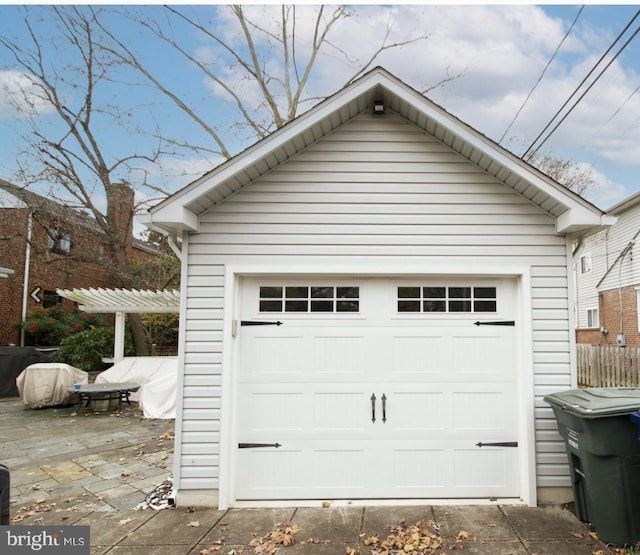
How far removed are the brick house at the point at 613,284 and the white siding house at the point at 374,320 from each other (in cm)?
1189

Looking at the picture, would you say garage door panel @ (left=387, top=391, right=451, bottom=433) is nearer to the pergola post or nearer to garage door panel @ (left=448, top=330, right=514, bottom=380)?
garage door panel @ (left=448, top=330, right=514, bottom=380)

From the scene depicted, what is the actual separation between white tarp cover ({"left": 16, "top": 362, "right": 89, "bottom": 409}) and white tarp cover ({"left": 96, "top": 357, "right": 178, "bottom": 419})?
701mm

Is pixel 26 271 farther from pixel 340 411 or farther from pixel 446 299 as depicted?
pixel 446 299

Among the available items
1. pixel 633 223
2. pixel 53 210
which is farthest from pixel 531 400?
pixel 53 210

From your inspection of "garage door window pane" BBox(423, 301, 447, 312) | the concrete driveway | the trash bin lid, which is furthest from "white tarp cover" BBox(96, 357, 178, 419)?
the trash bin lid

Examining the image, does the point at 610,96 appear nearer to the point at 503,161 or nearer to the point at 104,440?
the point at 503,161

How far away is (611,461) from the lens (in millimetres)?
3344

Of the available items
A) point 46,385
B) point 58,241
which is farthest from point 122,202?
point 46,385

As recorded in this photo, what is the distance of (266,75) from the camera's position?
13.3 metres

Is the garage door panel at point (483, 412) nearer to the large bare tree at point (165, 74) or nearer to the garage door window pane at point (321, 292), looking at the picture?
the garage door window pane at point (321, 292)

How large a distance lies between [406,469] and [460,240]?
8.08ft

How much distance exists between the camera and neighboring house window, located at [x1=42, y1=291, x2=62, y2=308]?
635 inches

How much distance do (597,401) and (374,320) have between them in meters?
2.08

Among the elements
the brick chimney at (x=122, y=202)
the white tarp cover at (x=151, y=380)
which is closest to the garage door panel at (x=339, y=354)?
the white tarp cover at (x=151, y=380)
